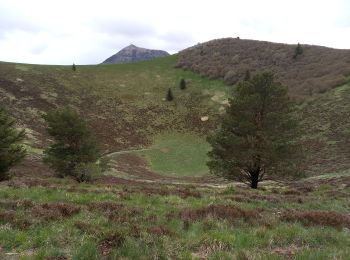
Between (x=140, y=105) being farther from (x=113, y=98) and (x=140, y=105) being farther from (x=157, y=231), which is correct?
(x=157, y=231)

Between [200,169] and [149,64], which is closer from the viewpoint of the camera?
[200,169]

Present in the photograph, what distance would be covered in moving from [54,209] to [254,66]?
97832 millimetres

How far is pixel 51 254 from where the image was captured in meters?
7.64

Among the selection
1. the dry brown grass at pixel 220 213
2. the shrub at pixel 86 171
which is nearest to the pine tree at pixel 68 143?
the shrub at pixel 86 171

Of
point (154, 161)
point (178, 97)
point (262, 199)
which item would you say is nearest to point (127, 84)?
point (178, 97)

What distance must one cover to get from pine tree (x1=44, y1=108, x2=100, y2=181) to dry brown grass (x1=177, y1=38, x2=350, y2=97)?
5854 centimetres

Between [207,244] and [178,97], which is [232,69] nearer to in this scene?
[178,97]

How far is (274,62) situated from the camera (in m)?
107

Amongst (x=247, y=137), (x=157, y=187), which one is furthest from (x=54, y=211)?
(x=247, y=137)

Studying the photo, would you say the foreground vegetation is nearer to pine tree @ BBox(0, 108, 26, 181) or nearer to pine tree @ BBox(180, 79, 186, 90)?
pine tree @ BBox(0, 108, 26, 181)

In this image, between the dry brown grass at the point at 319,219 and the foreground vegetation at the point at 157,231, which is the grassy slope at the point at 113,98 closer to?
the foreground vegetation at the point at 157,231

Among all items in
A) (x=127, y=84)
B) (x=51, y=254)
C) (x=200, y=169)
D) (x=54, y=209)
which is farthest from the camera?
(x=127, y=84)

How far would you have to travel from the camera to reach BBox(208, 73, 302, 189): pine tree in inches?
1207

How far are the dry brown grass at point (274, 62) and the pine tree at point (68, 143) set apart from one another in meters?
58.5
